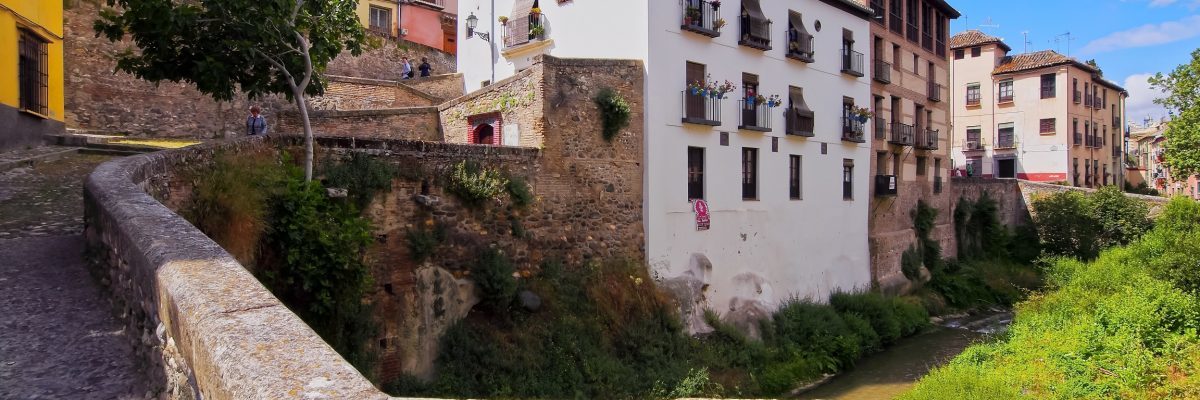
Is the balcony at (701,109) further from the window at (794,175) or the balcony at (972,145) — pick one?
the balcony at (972,145)

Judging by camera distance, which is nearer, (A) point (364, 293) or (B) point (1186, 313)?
(A) point (364, 293)

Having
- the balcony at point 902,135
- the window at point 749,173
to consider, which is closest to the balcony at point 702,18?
the window at point 749,173

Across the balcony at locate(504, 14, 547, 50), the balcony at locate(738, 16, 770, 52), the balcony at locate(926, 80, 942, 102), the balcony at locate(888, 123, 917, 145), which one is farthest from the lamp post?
the balcony at locate(926, 80, 942, 102)

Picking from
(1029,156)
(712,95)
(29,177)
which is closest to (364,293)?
(29,177)

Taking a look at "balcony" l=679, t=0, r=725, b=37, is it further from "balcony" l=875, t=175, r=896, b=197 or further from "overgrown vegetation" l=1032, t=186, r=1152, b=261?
"overgrown vegetation" l=1032, t=186, r=1152, b=261

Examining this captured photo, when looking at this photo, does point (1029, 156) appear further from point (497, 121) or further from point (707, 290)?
point (497, 121)

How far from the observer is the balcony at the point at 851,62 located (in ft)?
67.5

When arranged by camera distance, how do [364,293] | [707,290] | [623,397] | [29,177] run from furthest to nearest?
1. [707,290]
2. [623,397]
3. [364,293]
4. [29,177]

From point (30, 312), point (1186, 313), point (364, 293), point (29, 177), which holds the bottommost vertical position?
point (1186, 313)

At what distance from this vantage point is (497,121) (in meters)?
14.6

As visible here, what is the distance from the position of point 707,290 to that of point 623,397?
3973mm

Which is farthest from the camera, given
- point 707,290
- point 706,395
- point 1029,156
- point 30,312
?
point 1029,156

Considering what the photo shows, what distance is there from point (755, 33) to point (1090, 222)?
19.8 m

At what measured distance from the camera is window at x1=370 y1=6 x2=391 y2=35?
29.3 meters
